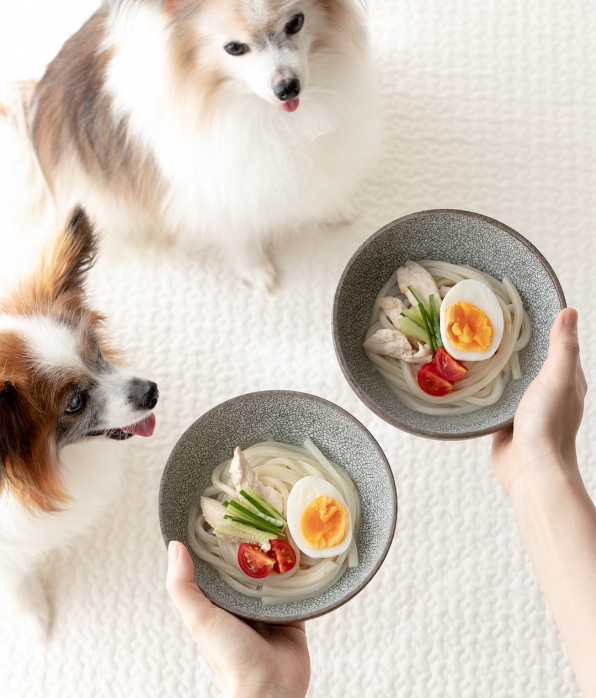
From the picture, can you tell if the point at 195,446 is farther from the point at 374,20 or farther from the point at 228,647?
the point at 374,20

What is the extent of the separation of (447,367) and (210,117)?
74 cm

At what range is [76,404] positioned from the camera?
49.6 inches

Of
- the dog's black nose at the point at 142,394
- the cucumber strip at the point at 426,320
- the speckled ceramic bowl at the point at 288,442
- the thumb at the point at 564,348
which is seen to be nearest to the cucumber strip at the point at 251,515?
the speckled ceramic bowl at the point at 288,442

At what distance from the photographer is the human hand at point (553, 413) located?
120cm

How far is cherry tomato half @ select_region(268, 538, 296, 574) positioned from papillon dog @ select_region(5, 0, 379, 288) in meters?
0.80

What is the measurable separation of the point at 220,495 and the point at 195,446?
0.40 ft

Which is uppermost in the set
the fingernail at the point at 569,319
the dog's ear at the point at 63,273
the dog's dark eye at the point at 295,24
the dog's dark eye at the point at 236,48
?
the dog's dark eye at the point at 295,24

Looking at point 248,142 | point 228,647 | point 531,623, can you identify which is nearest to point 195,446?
point 228,647

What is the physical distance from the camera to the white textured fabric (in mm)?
1716

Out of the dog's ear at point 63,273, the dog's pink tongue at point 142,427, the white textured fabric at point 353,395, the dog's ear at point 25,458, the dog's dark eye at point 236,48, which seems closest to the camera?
the dog's ear at point 25,458

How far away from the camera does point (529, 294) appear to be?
4.58 feet

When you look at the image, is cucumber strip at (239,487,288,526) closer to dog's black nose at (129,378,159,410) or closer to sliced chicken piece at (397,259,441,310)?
dog's black nose at (129,378,159,410)

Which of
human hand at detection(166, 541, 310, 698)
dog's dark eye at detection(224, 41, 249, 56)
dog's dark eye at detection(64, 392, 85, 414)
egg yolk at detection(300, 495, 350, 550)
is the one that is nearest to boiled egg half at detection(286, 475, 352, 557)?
egg yolk at detection(300, 495, 350, 550)

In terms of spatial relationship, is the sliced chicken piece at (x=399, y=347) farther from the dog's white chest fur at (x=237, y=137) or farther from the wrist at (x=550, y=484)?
the dog's white chest fur at (x=237, y=137)
